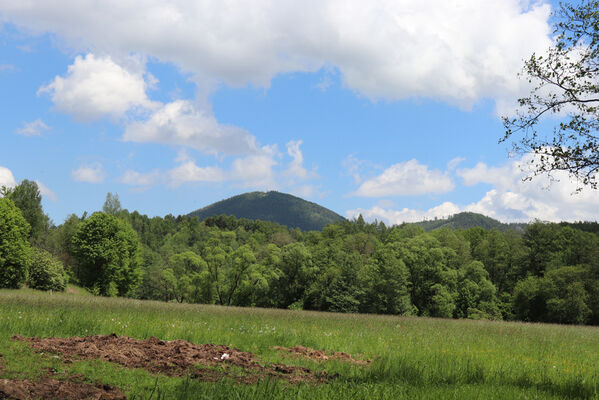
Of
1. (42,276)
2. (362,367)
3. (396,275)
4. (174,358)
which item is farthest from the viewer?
(42,276)

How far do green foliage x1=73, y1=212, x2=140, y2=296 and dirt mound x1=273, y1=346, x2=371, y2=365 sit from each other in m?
55.6

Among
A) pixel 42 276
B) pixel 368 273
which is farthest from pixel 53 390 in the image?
pixel 42 276

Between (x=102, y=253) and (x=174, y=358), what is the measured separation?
57.2m

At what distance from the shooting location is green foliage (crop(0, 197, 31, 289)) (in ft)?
173

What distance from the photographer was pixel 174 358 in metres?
9.79

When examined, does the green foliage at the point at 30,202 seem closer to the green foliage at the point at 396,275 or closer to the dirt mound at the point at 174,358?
the green foliage at the point at 396,275

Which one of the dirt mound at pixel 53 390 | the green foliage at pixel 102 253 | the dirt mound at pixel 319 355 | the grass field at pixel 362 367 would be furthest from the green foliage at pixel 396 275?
the dirt mound at pixel 53 390

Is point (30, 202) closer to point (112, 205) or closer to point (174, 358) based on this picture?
point (112, 205)

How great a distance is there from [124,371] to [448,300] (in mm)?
55627

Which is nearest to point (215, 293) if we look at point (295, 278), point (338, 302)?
point (295, 278)

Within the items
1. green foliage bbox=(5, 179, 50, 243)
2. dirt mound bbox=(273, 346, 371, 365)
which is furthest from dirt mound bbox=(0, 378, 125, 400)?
green foliage bbox=(5, 179, 50, 243)

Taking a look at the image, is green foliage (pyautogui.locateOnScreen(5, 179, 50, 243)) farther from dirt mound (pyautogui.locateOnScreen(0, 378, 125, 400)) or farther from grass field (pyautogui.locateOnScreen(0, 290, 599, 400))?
dirt mound (pyautogui.locateOnScreen(0, 378, 125, 400))

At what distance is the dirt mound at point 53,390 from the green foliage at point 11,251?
2152 inches

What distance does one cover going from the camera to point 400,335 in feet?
58.4
